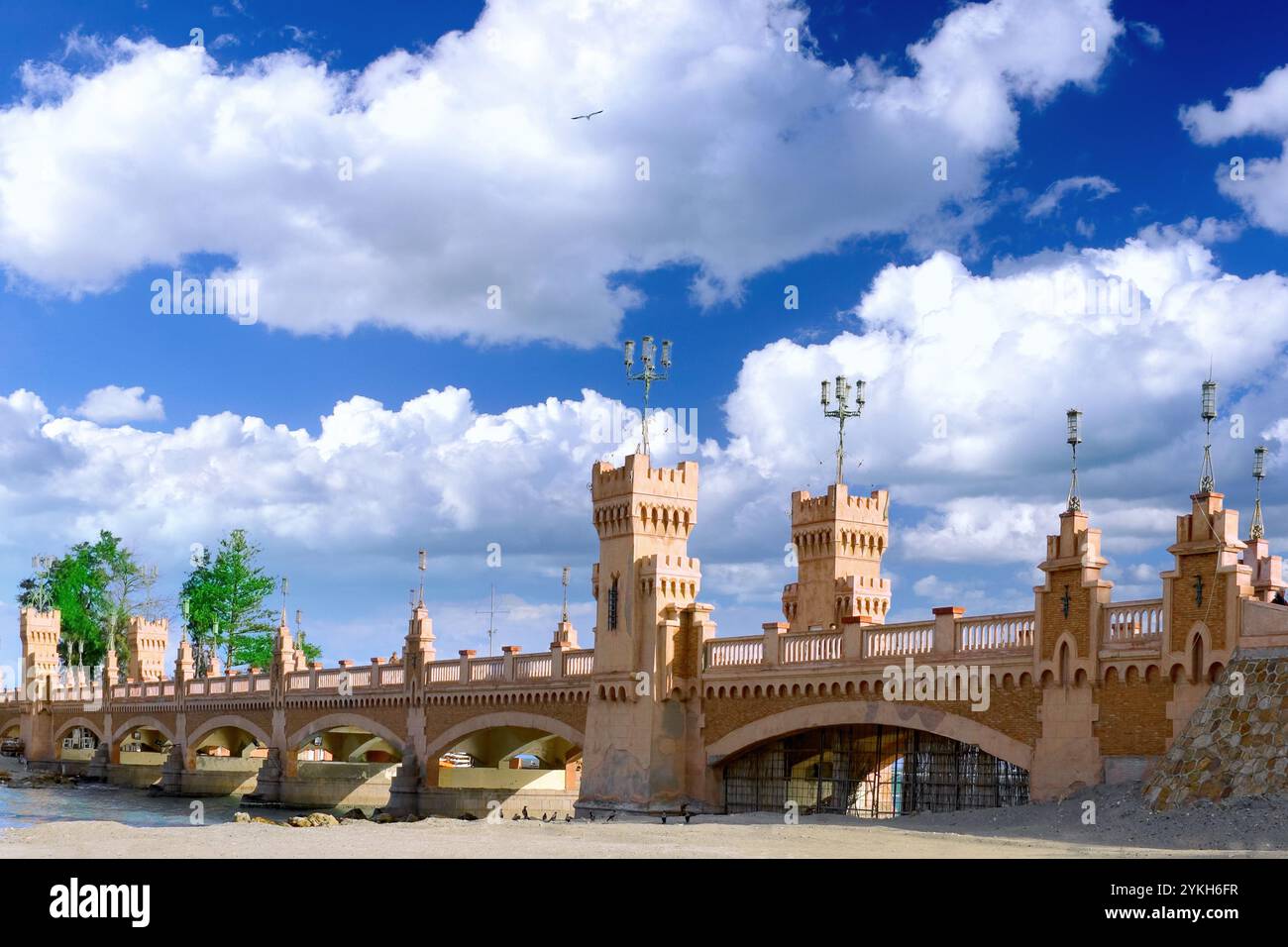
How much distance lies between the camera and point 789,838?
27.4 m

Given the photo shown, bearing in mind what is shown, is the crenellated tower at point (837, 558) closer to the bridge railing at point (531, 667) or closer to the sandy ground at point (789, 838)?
the bridge railing at point (531, 667)

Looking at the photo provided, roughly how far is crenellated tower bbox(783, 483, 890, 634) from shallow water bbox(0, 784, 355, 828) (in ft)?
67.3

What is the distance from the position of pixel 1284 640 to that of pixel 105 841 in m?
21.6

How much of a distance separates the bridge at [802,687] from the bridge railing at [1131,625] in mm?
43

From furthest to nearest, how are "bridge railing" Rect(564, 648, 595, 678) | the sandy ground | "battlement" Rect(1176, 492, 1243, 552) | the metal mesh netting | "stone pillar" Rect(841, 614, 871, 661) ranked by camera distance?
"bridge railing" Rect(564, 648, 595, 678) < "stone pillar" Rect(841, 614, 871, 661) < the metal mesh netting < "battlement" Rect(1176, 492, 1243, 552) < the sandy ground

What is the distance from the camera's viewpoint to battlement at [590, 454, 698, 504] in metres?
40.2

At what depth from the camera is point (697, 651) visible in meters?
39.2

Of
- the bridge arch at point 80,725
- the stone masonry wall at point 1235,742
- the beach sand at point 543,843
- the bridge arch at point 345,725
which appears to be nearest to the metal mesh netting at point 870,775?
the beach sand at point 543,843

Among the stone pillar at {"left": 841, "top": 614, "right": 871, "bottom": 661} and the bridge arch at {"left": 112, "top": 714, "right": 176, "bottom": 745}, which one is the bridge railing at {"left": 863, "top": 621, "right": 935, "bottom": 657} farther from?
the bridge arch at {"left": 112, "top": 714, "right": 176, "bottom": 745}

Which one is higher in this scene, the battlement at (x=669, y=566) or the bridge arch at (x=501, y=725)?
the battlement at (x=669, y=566)

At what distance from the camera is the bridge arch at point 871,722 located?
3009 centimetres

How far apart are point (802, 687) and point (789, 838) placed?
8.27 m

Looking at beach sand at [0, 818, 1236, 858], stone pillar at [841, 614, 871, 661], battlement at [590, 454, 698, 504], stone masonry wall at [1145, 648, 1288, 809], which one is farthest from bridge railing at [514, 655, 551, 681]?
stone masonry wall at [1145, 648, 1288, 809]

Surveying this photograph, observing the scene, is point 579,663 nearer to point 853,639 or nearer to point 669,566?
point 669,566
